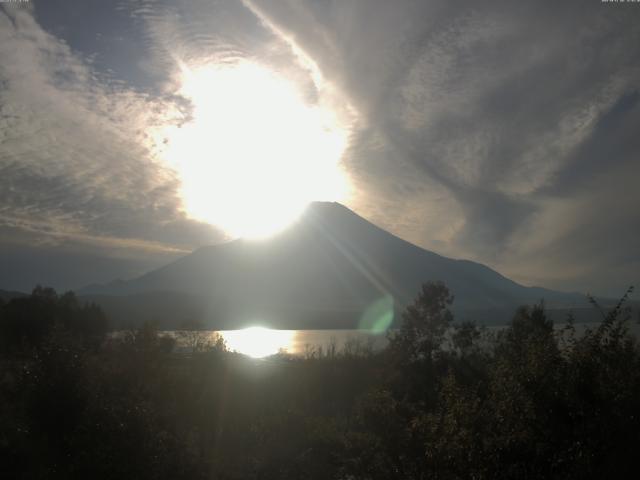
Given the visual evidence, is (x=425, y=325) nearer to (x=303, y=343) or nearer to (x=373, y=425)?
(x=373, y=425)

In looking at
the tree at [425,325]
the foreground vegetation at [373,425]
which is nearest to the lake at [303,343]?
the foreground vegetation at [373,425]

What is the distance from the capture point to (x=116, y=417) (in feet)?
37.5

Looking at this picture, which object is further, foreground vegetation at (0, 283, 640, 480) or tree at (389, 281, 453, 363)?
tree at (389, 281, 453, 363)

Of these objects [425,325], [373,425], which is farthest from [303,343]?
Result: [373,425]

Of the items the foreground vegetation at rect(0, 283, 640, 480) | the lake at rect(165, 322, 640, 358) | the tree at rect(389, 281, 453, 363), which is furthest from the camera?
the lake at rect(165, 322, 640, 358)

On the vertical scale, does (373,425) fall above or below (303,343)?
below

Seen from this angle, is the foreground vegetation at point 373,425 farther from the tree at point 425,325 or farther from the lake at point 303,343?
the tree at point 425,325

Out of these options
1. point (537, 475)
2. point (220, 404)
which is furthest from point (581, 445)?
point (220, 404)

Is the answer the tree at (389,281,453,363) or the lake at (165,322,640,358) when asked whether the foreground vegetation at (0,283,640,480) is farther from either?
the tree at (389,281,453,363)

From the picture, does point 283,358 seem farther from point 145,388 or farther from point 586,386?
point 586,386

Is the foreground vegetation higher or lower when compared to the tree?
lower

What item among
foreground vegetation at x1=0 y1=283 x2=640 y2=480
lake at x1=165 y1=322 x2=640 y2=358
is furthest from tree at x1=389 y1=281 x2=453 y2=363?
foreground vegetation at x1=0 y1=283 x2=640 y2=480

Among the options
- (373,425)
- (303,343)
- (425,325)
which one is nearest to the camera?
(373,425)

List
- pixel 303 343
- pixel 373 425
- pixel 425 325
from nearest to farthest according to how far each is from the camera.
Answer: pixel 373 425
pixel 425 325
pixel 303 343
